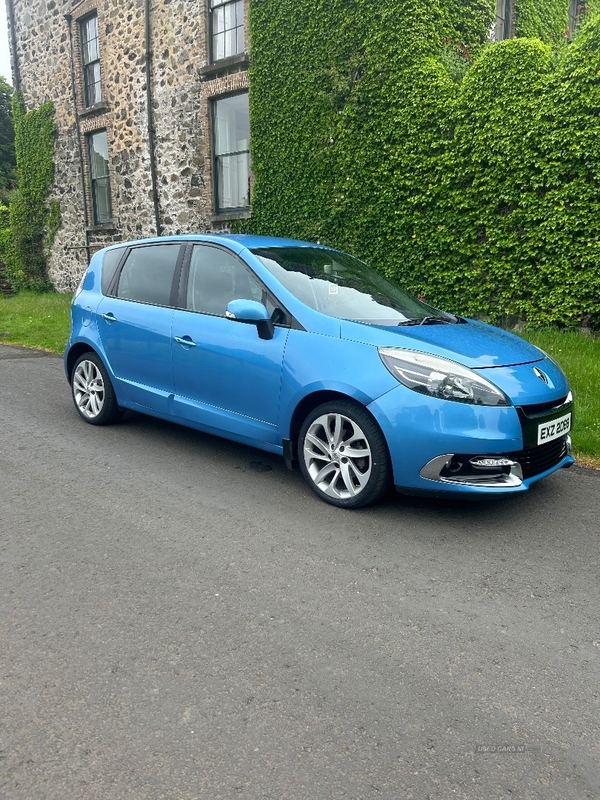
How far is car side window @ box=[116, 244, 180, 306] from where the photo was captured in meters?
5.86

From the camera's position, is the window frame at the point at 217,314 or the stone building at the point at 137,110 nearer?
the window frame at the point at 217,314

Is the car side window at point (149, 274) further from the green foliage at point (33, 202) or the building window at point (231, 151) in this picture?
the green foliage at point (33, 202)

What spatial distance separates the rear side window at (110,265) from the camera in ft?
21.3

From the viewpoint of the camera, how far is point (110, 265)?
6574 millimetres

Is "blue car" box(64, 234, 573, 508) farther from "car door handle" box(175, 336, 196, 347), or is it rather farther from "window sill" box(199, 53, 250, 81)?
"window sill" box(199, 53, 250, 81)

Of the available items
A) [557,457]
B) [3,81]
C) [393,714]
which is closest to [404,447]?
[557,457]

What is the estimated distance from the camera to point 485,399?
418 cm

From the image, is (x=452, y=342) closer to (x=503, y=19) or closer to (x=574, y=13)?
(x=503, y=19)

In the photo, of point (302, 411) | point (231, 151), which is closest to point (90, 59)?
point (231, 151)

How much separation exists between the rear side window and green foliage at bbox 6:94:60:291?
556 inches

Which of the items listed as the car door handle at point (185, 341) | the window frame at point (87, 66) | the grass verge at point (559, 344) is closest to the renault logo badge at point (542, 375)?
the grass verge at point (559, 344)

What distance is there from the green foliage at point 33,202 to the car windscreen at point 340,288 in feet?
51.7

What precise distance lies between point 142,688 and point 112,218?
16451 millimetres

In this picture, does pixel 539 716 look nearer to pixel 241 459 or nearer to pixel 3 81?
pixel 241 459
